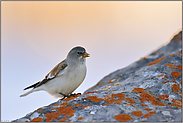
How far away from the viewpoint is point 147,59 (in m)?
6.83

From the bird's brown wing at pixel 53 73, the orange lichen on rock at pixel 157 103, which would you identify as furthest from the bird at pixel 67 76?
the orange lichen on rock at pixel 157 103

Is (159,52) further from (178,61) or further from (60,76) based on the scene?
(60,76)

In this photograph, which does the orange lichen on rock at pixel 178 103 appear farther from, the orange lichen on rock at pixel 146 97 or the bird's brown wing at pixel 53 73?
the bird's brown wing at pixel 53 73

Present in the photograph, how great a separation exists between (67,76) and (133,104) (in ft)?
7.03

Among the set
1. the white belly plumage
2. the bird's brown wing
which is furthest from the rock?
the bird's brown wing

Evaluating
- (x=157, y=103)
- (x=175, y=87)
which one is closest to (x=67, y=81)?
(x=157, y=103)

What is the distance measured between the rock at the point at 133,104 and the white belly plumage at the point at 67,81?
1.02m

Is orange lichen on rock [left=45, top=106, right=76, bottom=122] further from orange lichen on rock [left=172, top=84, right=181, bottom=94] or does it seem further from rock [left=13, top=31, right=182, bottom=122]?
orange lichen on rock [left=172, top=84, right=181, bottom=94]

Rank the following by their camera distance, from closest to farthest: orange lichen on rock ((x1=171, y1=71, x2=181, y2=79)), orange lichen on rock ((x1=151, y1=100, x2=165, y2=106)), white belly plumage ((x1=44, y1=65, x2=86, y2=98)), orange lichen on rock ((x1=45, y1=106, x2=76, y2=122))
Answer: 1. orange lichen on rock ((x1=45, y1=106, x2=76, y2=122))
2. orange lichen on rock ((x1=151, y1=100, x2=165, y2=106))
3. orange lichen on rock ((x1=171, y1=71, x2=181, y2=79))
4. white belly plumage ((x1=44, y1=65, x2=86, y2=98))

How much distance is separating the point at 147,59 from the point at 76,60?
2.37m

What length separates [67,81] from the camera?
5.32 metres

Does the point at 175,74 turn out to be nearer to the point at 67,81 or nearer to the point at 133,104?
the point at 133,104

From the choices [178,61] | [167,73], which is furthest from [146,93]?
[178,61]

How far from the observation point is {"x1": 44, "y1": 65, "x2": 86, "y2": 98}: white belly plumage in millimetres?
5320
